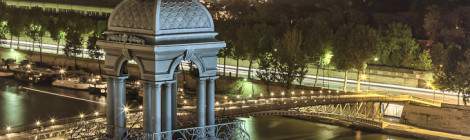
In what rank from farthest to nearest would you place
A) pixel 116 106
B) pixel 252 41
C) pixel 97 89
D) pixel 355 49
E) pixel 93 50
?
pixel 93 50 < pixel 97 89 < pixel 252 41 < pixel 355 49 < pixel 116 106

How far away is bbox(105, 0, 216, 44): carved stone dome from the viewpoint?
11.7 m

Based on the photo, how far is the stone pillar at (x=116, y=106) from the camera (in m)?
12.4

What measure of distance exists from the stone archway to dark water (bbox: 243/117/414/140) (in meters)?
20.8

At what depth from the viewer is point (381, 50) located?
42719mm

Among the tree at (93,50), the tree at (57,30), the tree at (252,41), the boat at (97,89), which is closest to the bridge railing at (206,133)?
the tree at (252,41)

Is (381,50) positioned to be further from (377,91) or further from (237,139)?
(237,139)

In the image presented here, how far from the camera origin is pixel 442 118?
36000mm

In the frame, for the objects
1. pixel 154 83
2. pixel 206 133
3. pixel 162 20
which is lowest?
pixel 206 133

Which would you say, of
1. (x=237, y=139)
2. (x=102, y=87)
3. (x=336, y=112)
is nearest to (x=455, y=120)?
(x=336, y=112)

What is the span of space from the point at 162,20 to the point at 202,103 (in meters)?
1.49

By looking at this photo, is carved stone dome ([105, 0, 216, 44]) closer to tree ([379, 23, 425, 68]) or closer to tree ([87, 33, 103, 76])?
tree ([379, 23, 425, 68])

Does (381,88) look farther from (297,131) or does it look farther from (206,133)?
(206,133)

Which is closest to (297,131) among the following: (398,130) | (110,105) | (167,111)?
(398,130)

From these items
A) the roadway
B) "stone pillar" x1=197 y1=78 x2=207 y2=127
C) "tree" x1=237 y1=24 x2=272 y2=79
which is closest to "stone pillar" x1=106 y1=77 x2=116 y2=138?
"stone pillar" x1=197 y1=78 x2=207 y2=127
